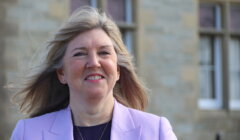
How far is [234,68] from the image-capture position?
35.2ft

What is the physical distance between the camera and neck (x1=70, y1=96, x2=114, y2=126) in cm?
283

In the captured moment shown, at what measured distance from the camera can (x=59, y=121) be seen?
2951mm

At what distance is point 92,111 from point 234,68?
8.28m

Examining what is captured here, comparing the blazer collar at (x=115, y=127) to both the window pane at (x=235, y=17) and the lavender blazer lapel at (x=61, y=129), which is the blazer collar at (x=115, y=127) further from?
the window pane at (x=235, y=17)

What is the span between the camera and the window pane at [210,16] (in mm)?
10352

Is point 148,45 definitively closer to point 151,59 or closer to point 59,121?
point 151,59

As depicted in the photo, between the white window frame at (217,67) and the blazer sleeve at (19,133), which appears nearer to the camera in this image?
the blazer sleeve at (19,133)

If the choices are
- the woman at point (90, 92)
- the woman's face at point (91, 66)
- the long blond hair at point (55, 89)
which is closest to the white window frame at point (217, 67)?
the long blond hair at point (55, 89)

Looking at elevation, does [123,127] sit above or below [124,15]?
below

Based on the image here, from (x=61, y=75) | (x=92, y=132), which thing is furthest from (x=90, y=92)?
(x=61, y=75)

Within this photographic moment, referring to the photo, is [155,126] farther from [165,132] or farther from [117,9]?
[117,9]

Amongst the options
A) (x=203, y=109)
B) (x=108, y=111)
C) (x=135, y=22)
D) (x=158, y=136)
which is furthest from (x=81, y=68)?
(x=203, y=109)

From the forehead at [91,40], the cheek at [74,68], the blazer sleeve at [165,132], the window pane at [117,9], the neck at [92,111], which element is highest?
the window pane at [117,9]

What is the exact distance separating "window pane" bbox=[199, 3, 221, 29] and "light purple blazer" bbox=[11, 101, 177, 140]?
301 inches
